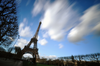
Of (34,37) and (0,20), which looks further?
(34,37)

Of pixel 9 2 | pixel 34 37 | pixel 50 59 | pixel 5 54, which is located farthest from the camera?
pixel 34 37

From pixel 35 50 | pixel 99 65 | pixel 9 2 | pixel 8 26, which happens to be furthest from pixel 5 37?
pixel 35 50

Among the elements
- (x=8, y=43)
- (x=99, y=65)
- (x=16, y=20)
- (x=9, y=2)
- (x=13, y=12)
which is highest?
(x=9, y=2)

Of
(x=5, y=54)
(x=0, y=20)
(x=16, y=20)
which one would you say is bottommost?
(x=5, y=54)

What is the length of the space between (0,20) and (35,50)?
27078mm

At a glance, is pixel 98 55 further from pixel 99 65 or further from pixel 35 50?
pixel 35 50

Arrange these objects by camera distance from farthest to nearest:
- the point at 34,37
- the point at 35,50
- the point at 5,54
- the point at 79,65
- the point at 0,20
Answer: the point at 34,37, the point at 35,50, the point at 79,65, the point at 0,20, the point at 5,54

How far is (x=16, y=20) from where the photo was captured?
26.5 feet

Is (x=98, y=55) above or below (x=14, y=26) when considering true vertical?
below

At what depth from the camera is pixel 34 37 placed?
37.6m

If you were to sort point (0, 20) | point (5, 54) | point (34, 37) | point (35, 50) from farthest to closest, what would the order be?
point (34, 37)
point (35, 50)
point (0, 20)
point (5, 54)

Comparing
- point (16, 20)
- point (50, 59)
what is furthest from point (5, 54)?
point (50, 59)

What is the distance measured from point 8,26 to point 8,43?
212 cm

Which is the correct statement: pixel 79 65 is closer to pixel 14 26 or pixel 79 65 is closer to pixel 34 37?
pixel 14 26
